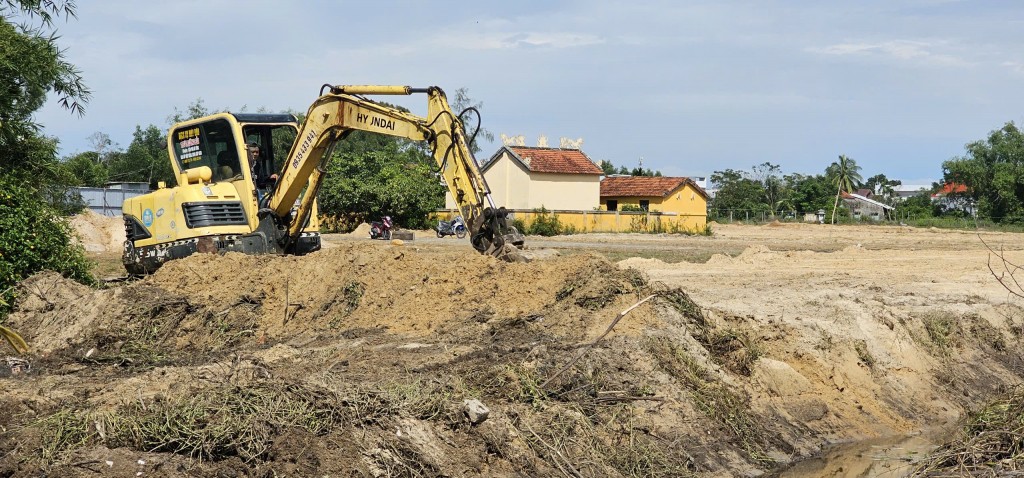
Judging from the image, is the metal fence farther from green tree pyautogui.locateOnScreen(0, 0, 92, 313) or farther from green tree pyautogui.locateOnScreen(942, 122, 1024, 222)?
green tree pyautogui.locateOnScreen(942, 122, 1024, 222)

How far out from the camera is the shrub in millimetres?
12852

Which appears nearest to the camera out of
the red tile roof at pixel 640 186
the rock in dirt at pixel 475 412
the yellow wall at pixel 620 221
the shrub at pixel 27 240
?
the rock in dirt at pixel 475 412

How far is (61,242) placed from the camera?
14.1m

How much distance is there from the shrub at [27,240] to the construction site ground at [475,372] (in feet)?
0.95

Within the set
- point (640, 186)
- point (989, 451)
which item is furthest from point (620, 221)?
point (989, 451)

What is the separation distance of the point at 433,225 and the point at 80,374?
3734 cm

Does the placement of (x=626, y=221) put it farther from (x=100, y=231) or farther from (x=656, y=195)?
(x=100, y=231)

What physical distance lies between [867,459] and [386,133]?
7.01 m

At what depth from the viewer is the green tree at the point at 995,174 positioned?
220ft

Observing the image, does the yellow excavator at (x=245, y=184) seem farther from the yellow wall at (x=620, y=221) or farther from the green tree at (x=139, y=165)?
the green tree at (x=139, y=165)

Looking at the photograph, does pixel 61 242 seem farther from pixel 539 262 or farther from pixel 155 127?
pixel 155 127

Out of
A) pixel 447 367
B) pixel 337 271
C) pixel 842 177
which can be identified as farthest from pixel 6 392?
pixel 842 177

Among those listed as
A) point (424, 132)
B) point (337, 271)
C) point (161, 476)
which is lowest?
point (161, 476)

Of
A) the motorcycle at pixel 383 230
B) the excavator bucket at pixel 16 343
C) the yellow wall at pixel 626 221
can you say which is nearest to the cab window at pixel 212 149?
the excavator bucket at pixel 16 343
